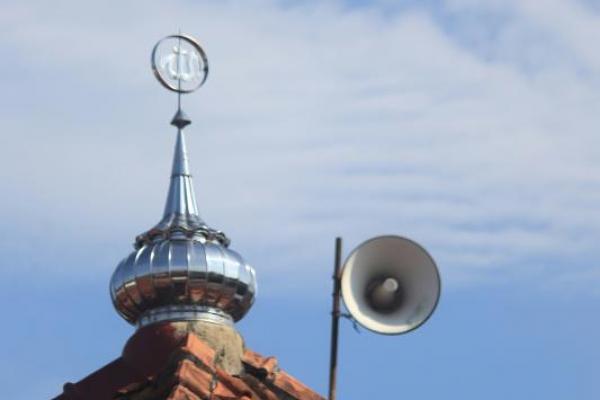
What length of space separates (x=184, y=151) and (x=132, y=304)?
300 centimetres

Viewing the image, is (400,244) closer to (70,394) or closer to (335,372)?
(335,372)

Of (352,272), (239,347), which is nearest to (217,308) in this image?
(239,347)

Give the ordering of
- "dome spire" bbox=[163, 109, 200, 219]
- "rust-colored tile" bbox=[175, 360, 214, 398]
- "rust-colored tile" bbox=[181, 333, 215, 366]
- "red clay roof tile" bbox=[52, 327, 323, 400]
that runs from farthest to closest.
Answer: "dome spire" bbox=[163, 109, 200, 219] → "rust-colored tile" bbox=[181, 333, 215, 366] → "red clay roof tile" bbox=[52, 327, 323, 400] → "rust-colored tile" bbox=[175, 360, 214, 398]

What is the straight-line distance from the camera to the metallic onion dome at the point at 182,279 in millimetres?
42562

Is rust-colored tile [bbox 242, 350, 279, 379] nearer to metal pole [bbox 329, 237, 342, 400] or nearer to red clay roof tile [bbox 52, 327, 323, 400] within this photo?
red clay roof tile [bbox 52, 327, 323, 400]

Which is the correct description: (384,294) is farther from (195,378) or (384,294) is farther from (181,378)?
(181,378)

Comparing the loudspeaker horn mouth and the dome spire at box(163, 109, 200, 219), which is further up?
the dome spire at box(163, 109, 200, 219)

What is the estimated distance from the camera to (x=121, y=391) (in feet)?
134

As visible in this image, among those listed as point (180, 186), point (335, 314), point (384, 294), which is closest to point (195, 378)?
point (335, 314)

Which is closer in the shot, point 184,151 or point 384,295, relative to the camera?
point 384,295

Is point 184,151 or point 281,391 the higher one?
point 184,151

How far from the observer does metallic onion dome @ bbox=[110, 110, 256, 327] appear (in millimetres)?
42562

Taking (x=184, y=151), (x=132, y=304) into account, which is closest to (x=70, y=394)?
(x=132, y=304)

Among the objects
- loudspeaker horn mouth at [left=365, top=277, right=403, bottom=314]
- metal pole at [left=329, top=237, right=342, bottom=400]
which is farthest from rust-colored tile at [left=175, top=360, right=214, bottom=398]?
loudspeaker horn mouth at [left=365, top=277, right=403, bottom=314]
